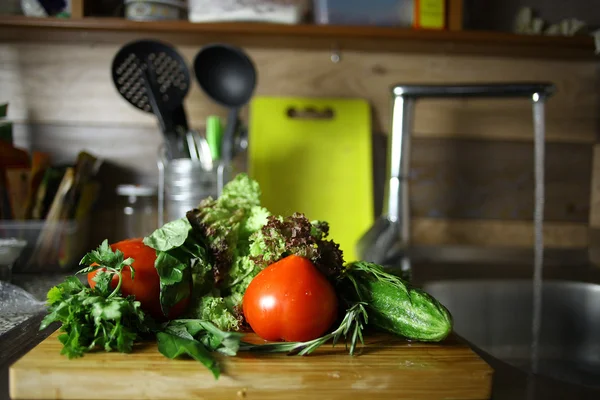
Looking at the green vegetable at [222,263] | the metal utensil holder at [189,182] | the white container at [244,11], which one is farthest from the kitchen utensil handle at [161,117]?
the green vegetable at [222,263]

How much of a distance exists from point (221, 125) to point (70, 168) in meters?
0.30

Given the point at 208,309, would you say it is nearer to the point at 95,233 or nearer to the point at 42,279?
the point at 42,279

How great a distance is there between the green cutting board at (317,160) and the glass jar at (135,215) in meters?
0.25

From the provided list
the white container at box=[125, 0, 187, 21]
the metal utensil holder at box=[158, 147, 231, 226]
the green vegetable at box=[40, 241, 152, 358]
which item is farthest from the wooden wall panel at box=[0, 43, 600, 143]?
the green vegetable at box=[40, 241, 152, 358]

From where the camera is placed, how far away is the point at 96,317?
0.48 metres

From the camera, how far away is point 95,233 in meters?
1.17

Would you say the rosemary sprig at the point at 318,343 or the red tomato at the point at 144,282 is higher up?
the red tomato at the point at 144,282

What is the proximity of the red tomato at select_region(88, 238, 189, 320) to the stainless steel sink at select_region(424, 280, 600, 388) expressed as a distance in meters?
0.60

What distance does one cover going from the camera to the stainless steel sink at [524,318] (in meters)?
1.03

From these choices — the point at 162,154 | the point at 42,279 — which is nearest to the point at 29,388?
the point at 42,279

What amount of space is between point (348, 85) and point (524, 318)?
2.11ft

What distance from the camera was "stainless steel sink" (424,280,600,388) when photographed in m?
1.03

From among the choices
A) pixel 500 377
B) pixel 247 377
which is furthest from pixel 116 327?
pixel 500 377

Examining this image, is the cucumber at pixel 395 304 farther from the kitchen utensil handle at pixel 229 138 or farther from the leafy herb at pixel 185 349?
the kitchen utensil handle at pixel 229 138
